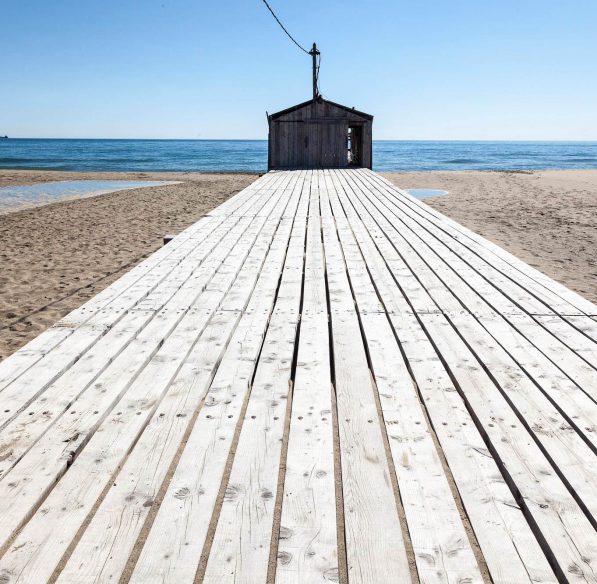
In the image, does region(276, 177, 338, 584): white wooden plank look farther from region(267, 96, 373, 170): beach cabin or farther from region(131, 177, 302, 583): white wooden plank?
region(267, 96, 373, 170): beach cabin

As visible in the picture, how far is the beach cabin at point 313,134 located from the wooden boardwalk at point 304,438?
15.6 m

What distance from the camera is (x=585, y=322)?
11.1ft

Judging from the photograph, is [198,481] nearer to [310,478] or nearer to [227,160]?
[310,478]

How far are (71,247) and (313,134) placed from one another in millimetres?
11613

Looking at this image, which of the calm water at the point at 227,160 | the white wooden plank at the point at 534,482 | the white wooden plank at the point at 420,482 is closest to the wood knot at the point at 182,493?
the white wooden plank at the point at 420,482

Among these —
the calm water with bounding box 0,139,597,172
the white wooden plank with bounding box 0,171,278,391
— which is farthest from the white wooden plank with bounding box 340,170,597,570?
the calm water with bounding box 0,139,597,172

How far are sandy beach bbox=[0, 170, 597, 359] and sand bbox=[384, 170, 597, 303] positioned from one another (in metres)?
0.02

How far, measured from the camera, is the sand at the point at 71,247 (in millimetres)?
5693

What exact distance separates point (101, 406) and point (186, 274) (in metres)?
2.25

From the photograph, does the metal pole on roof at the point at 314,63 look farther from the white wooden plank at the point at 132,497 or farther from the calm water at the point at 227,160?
the white wooden plank at the point at 132,497

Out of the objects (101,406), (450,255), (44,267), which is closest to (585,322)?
(450,255)

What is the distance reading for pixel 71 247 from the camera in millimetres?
9047

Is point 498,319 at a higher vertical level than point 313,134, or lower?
lower

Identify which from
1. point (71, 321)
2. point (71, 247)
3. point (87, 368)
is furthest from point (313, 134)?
point (87, 368)
